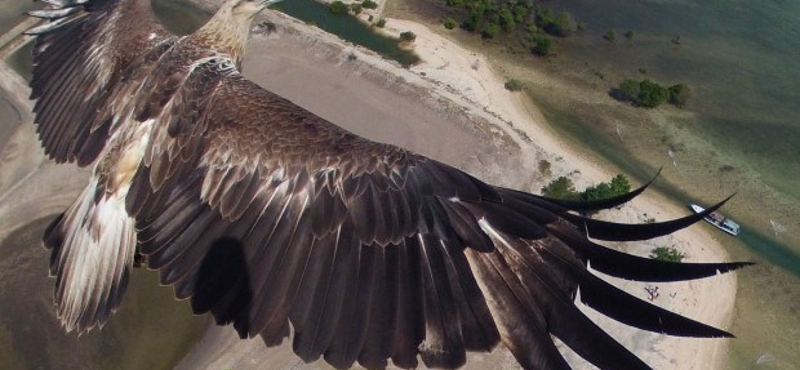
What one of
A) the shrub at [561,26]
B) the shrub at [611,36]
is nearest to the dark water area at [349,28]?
the shrub at [561,26]

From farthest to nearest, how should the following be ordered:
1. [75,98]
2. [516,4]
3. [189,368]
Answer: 1. [516,4]
2. [189,368]
3. [75,98]

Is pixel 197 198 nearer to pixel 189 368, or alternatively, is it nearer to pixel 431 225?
pixel 431 225

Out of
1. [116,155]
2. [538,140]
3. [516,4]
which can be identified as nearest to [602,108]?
[538,140]

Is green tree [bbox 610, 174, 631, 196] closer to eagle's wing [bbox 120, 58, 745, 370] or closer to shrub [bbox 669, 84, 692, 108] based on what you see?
shrub [bbox 669, 84, 692, 108]

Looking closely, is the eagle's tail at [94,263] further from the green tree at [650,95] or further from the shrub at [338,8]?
the shrub at [338,8]

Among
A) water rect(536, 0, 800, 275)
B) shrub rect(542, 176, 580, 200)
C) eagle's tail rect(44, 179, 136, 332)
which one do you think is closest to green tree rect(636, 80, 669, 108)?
water rect(536, 0, 800, 275)

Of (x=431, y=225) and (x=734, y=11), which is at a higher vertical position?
(x=431, y=225)

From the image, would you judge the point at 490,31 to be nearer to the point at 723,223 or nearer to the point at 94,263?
the point at 723,223
